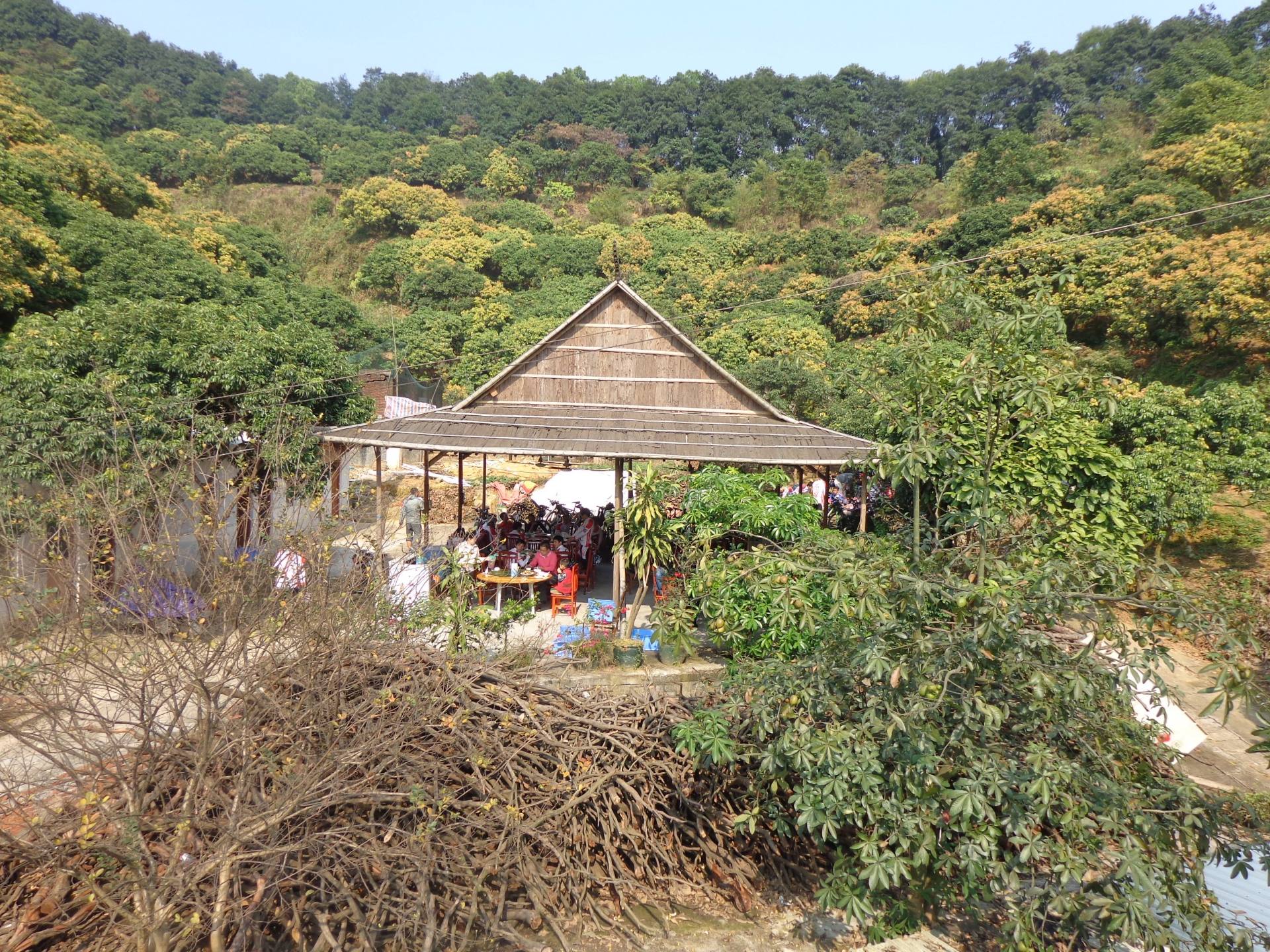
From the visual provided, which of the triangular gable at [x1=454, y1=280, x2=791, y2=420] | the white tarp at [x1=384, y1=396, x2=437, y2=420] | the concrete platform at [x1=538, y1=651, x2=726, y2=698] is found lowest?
the concrete platform at [x1=538, y1=651, x2=726, y2=698]

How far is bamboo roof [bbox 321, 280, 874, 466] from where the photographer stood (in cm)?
1054

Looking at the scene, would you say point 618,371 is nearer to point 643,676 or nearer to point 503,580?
point 503,580

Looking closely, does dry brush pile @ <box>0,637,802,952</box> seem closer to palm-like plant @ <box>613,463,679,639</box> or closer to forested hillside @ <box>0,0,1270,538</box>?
palm-like plant @ <box>613,463,679,639</box>

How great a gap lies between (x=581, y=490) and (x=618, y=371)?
3823mm

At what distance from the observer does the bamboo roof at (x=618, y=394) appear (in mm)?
10539

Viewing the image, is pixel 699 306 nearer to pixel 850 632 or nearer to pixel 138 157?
pixel 850 632

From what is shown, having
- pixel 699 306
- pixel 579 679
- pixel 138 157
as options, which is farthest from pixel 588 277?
pixel 579 679

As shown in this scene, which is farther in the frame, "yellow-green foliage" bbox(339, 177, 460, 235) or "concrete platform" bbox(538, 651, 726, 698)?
"yellow-green foliage" bbox(339, 177, 460, 235)

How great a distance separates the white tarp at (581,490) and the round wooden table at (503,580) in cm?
484

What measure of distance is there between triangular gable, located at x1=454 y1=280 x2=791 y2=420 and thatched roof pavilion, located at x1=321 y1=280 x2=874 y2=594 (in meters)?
0.01

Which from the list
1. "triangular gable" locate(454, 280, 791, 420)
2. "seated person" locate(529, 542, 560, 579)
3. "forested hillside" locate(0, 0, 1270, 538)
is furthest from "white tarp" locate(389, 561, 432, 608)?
"forested hillside" locate(0, 0, 1270, 538)

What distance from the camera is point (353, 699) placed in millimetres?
5742

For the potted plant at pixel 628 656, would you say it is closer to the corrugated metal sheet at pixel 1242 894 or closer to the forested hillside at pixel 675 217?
the forested hillside at pixel 675 217

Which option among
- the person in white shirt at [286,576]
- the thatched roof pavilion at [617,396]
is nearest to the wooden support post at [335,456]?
the thatched roof pavilion at [617,396]
